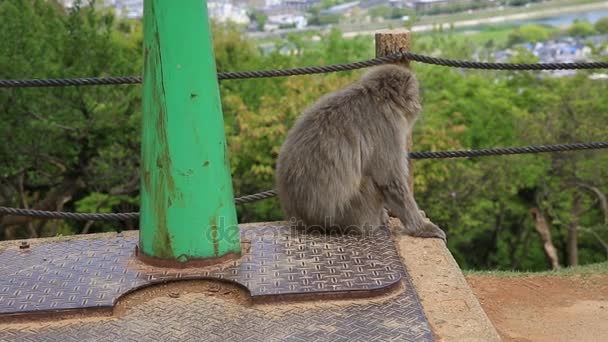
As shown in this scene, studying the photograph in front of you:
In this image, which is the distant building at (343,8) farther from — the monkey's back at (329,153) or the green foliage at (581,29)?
the monkey's back at (329,153)

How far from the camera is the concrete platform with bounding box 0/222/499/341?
271cm

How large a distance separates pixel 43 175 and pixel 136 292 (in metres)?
8.99

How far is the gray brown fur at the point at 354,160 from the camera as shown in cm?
356

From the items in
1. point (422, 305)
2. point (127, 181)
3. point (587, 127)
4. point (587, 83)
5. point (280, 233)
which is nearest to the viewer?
point (422, 305)

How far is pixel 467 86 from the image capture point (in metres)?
15.5

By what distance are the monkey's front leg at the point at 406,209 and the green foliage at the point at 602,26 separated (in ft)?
51.8

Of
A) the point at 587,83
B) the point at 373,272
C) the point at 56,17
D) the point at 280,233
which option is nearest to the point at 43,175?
the point at 56,17

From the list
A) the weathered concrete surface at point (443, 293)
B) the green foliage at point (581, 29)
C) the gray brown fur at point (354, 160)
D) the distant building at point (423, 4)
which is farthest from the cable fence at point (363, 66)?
the green foliage at point (581, 29)

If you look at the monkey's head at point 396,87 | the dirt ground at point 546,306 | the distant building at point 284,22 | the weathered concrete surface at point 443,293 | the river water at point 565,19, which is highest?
the monkey's head at point 396,87

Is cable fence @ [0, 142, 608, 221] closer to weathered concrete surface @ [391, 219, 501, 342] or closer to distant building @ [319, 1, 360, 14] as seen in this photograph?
weathered concrete surface @ [391, 219, 501, 342]

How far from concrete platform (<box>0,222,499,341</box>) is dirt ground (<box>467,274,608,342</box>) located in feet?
3.00

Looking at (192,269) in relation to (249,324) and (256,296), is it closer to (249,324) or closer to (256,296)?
(256,296)

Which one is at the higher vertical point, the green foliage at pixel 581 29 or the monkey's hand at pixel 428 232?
the green foliage at pixel 581 29

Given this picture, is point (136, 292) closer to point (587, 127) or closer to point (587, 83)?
point (587, 127)
